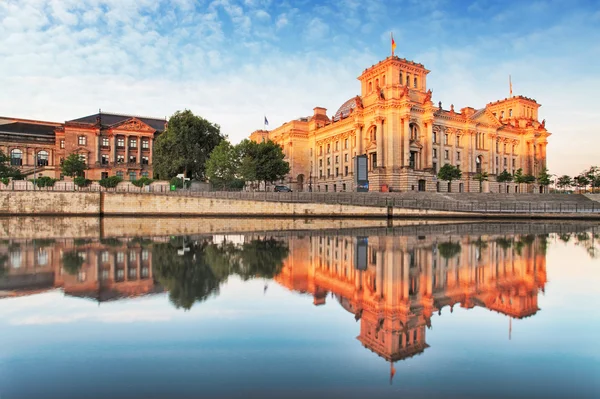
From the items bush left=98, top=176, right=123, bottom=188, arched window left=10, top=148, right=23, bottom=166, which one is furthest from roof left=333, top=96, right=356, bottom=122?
arched window left=10, top=148, right=23, bottom=166

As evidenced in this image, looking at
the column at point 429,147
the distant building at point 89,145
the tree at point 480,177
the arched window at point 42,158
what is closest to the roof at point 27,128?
the distant building at point 89,145

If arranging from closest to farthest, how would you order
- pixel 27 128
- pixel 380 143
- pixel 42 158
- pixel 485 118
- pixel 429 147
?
pixel 380 143, pixel 429 147, pixel 485 118, pixel 42 158, pixel 27 128

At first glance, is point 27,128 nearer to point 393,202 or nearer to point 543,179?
point 393,202

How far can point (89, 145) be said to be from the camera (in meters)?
76.5

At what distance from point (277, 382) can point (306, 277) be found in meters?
7.44

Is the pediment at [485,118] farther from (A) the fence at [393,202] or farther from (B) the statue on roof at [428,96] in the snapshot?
(A) the fence at [393,202]

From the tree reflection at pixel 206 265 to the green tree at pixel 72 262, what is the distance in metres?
2.67

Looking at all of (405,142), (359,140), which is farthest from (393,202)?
(359,140)

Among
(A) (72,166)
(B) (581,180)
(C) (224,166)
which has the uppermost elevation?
(A) (72,166)

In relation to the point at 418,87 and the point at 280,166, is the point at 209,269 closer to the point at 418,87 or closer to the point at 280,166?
the point at 280,166

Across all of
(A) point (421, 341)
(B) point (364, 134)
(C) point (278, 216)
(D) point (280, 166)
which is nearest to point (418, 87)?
(B) point (364, 134)

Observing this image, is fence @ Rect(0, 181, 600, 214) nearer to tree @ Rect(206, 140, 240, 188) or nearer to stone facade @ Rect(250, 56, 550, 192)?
tree @ Rect(206, 140, 240, 188)

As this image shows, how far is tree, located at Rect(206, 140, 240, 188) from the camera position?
61.2m

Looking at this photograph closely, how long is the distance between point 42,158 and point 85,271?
259 feet
